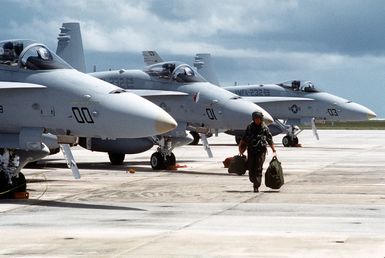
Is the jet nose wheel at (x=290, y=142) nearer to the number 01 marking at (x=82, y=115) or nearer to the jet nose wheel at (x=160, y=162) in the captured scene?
the jet nose wheel at (x=160, y=162)

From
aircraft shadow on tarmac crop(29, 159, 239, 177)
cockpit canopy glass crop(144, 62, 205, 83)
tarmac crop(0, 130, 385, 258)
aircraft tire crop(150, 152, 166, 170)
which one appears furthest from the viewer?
cockpit canopy glass crop(144, 62, 205, 83)

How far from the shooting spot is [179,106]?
27.0 m

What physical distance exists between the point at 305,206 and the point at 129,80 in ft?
43.1

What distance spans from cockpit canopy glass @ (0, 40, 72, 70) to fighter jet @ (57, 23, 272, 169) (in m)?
8.25

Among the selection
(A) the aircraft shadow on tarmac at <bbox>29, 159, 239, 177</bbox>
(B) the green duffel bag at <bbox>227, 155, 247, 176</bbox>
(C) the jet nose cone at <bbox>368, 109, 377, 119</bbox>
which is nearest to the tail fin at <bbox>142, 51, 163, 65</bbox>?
(A) the aircraft shadow on tarmac at <bbox>29, 159, 239, 177</bbox>

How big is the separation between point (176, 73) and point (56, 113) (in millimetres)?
10607

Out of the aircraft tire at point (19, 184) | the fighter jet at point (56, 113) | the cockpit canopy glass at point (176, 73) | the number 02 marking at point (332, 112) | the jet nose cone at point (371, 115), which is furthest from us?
the jet nose cone at point (371, 115)

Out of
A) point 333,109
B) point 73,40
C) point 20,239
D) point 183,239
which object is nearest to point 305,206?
point 183,239

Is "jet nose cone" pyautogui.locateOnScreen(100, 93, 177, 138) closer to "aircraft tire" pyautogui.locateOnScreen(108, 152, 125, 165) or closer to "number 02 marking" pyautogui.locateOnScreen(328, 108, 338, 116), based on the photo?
"aircraft tire" pyautogui.locateOnScreen(108, 152, 125, 165)

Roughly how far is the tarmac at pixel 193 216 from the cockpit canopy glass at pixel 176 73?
3517 mm

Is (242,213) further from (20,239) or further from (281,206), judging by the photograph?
(20,239)

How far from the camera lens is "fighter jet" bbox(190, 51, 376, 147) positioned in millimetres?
45000

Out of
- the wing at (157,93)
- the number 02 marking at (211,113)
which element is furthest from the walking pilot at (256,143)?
the wing at (157,93)

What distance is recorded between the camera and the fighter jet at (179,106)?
85.7 ft
